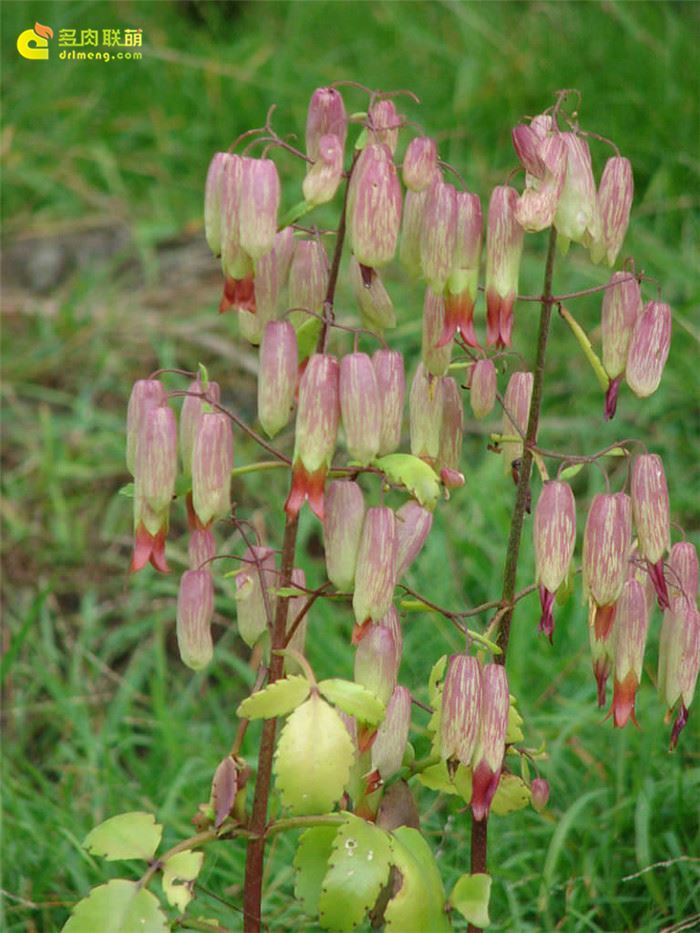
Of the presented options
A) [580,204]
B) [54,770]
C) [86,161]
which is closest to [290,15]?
[86,161]

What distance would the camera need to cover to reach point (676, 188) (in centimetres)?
414

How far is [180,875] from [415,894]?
263mm

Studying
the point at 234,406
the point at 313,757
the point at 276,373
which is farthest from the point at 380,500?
the point at 234,406

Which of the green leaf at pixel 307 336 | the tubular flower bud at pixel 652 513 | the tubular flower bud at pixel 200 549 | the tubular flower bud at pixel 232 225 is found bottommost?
the tubular flower bud at pixel 200 549

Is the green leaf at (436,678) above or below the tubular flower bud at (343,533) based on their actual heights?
below

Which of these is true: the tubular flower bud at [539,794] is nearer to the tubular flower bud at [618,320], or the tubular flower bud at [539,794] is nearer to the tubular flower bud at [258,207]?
the tubular flower bud at [618,320]

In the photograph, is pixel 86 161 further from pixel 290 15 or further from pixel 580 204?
pixel 580 204

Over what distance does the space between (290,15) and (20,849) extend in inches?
142

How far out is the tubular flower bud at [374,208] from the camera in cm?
148

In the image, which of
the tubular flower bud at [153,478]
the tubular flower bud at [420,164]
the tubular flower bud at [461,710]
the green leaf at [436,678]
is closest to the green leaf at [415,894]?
the tubular flower bud at [461,710]

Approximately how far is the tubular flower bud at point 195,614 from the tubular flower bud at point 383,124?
1.74 feet

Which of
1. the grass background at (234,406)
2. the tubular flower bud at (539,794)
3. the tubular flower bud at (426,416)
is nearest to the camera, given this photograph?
the tubular flower bud at (426,416)

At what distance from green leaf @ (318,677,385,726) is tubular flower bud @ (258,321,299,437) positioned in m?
0.28

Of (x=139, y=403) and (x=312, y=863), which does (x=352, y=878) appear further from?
(x=139, y=403)
